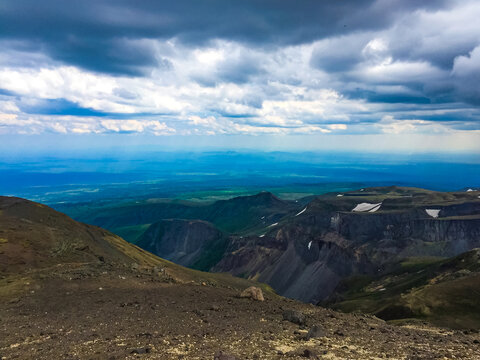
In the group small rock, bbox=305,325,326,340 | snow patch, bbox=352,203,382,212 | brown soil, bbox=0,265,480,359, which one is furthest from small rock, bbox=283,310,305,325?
snow patch, bbox=352,203,382,212

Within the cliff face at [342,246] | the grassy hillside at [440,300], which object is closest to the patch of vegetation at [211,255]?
the cliff face at [342,246]

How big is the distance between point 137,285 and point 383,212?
425 ft

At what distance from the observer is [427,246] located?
114500 millimetres

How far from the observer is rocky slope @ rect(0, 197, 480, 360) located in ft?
46.1

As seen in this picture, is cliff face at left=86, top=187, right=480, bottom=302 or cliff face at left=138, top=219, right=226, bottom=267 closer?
cliff face at left=86, top=187, right=480, bottom=302

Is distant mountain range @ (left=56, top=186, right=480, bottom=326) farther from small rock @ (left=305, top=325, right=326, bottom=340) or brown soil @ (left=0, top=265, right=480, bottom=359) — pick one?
small rock @ (left=305, top=325, right=326, bottom=340)

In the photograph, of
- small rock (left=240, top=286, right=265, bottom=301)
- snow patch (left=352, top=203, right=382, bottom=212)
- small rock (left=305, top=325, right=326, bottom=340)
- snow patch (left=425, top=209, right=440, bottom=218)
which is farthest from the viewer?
snow patch (left=352, top=203, right=382, bottom=212)

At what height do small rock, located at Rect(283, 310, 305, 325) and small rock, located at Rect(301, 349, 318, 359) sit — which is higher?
small rock, located at Rect(301, 349, 318, 359)

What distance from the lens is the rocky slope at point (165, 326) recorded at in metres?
14.1

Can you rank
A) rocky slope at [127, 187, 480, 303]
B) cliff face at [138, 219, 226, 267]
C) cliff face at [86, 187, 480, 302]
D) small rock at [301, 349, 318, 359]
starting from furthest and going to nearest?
cliff face at [138, 219, 226, 267]
cliff face at [86, 187, 480, 302]
rocky slope at [127, 187, 480, 303]
small rock at [301, 349, 318, 359]

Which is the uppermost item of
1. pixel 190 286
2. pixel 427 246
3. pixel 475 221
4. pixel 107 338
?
pixel 107 338

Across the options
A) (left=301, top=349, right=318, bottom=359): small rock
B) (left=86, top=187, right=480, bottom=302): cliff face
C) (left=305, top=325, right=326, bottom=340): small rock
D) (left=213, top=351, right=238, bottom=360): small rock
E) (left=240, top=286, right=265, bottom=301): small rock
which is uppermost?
(left=213, top=351, right=238, bottom=360): small rock

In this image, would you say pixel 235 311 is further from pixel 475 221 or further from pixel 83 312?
pixel 475 221

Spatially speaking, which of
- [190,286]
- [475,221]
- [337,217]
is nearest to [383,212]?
[337,217]
